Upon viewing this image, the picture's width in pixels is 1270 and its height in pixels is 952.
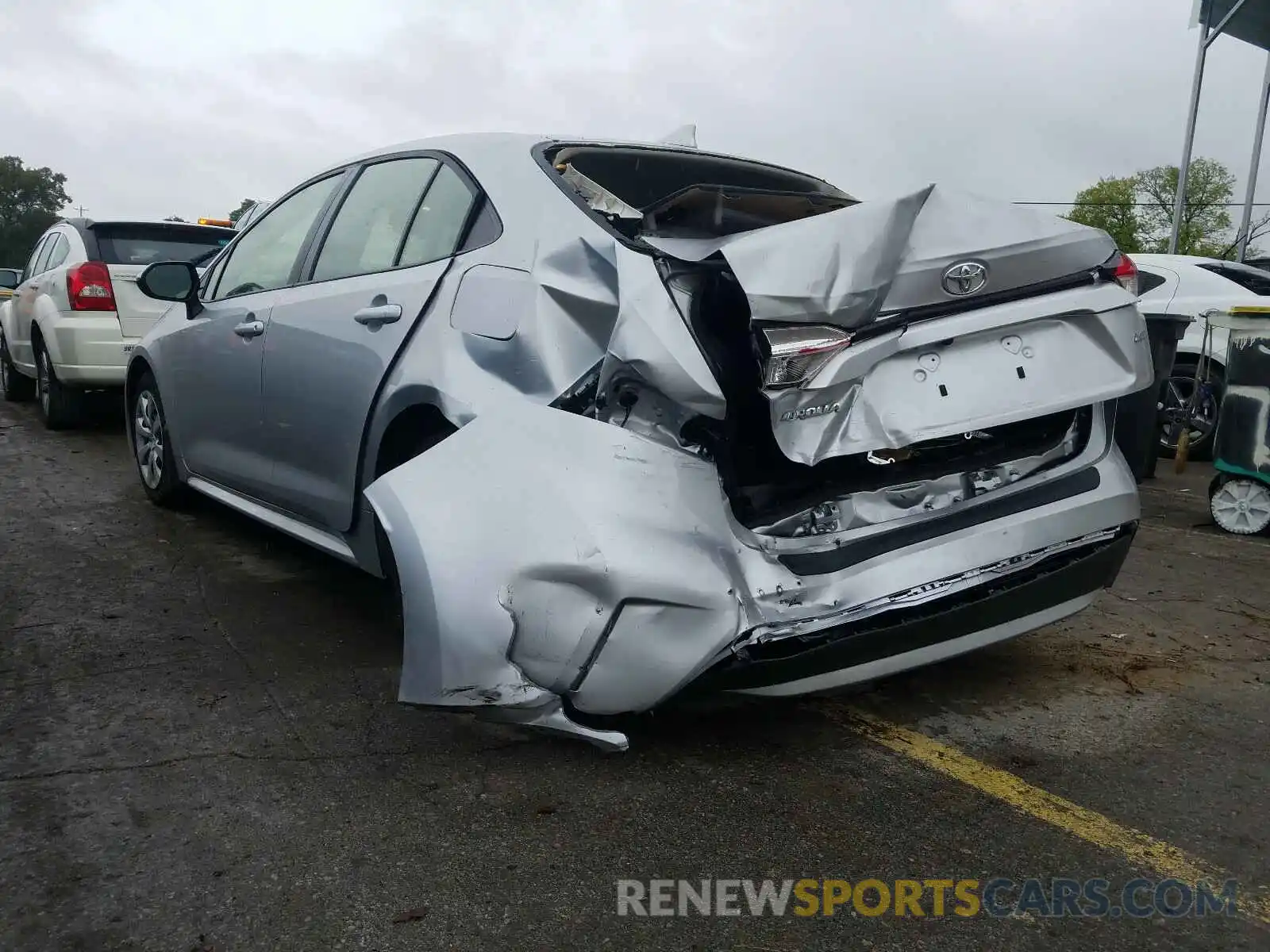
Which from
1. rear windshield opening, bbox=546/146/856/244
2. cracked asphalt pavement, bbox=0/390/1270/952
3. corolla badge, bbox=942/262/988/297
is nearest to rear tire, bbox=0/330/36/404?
cracked asphalt pavement, bbox=0/390/1270/952

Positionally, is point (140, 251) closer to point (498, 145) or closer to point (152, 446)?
point (152, 446)

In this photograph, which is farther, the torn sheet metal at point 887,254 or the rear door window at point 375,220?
the rear door window at point 375,220

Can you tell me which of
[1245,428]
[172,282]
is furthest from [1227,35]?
[172,282]

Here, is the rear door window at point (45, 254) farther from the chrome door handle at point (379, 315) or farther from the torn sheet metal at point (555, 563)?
the torn sheet metal at point (555, 563)

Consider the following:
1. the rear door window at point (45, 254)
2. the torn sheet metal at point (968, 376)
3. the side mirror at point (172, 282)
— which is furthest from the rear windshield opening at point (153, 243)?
the torn sheet metal at point (968, 376)

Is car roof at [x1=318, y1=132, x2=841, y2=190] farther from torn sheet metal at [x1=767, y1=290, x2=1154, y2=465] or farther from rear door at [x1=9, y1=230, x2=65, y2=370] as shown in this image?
rear door at [x1=9, y1=230, x2=65, y2=370]

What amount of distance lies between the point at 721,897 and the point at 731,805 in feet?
1.27

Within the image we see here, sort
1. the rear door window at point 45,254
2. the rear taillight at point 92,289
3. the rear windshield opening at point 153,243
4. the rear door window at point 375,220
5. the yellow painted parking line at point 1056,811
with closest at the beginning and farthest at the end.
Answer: the yellow painted parking line at point 1056,811 → the rear door window at point 375,220 → the rear taillight at point 92,289 → the rear windshield opening at point 153,243 → the rear door window at point 45,254

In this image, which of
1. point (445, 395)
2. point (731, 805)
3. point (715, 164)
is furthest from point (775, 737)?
point (715, 164)

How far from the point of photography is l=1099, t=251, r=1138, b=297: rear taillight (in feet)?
9.20

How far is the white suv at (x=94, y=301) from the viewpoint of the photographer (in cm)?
756

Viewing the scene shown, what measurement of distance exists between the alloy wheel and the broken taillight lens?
3902mm

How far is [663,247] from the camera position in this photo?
2688 mm

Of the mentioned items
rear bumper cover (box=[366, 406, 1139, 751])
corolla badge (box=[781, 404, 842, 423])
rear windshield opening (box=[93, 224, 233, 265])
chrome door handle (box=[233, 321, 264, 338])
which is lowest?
rear bumper cover (box=[366, 406, 1139, 751])
